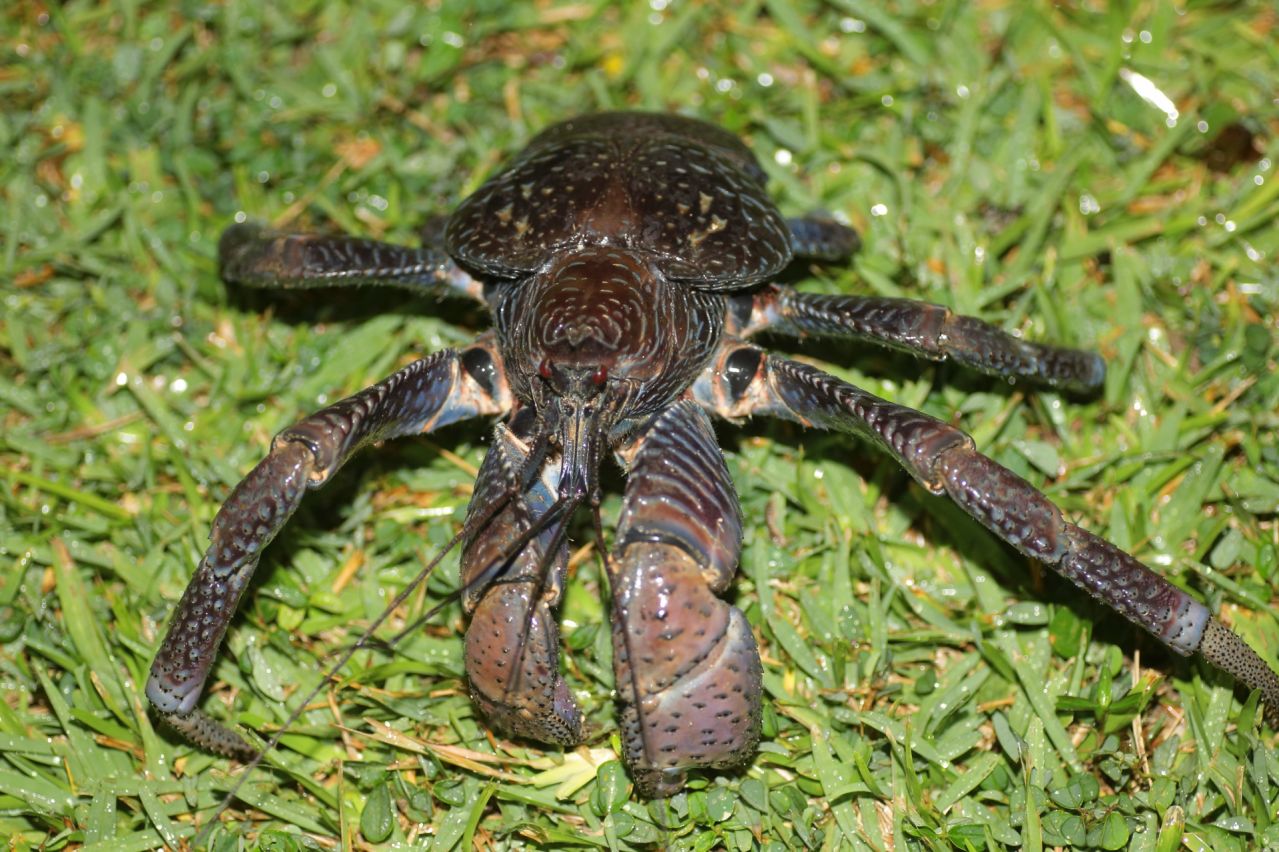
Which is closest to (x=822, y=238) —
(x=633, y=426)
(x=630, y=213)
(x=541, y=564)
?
(x=630, y=213)

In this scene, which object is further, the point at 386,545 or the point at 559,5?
the point at 559,5

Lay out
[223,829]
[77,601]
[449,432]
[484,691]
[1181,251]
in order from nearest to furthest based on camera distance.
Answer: [484,691]
[223,829]
[77,601]
[449,432]
[1181,251]

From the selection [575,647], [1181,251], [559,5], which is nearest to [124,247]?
[559,5]

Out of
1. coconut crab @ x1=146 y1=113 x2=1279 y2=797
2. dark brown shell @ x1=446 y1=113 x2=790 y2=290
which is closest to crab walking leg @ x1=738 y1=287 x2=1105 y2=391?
coconut crab @ x1=146 y1=113 x2=1279 y2=797

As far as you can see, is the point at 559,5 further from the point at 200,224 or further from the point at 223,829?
the point at 223,829

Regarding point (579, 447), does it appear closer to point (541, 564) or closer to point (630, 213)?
point (541, 564)

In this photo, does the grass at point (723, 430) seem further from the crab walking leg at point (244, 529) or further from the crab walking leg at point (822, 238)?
the crab walking leg at point (244, 529)

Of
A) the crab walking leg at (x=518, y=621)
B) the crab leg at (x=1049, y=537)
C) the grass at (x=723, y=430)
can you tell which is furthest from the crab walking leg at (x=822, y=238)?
the crab walking leg at (x=518, y=621)
